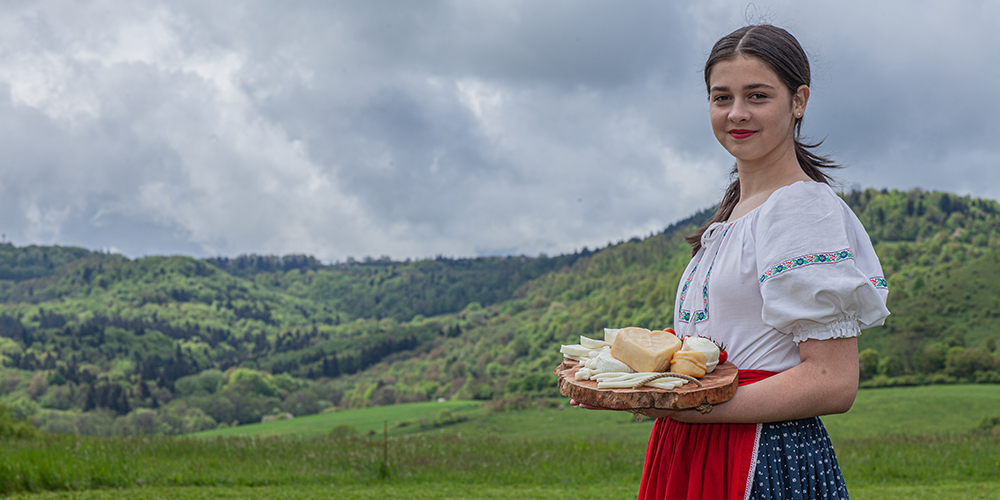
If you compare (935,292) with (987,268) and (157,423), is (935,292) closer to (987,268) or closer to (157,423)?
(987,268)

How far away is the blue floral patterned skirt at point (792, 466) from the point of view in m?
1.75

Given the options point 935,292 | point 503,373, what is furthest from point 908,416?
point 503,373

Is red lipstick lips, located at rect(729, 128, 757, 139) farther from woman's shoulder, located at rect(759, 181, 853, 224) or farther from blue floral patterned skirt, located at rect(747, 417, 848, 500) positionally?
blue floral patterned skirt, located at rect(747, 417, 848, 500)

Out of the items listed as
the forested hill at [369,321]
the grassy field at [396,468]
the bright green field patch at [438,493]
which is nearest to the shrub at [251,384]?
the forested hill at [369,321]

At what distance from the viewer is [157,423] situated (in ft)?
253

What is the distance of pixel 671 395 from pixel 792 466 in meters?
0.45

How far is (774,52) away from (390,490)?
7091mm

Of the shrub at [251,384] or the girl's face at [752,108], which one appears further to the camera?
the shrub at [251,384]

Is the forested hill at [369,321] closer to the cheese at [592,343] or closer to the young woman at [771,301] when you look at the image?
the cheese at [592,343]

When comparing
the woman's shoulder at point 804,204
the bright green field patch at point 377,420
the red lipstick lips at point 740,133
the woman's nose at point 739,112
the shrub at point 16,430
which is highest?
the woman's nose at point 739,112

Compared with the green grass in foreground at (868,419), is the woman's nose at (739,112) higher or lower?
higher

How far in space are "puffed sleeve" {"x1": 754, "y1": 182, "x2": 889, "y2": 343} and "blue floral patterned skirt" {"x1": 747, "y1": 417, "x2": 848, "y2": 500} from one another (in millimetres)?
313

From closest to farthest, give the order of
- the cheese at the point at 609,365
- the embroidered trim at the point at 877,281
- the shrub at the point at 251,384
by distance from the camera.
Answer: the embroidered trim at the point at 877,281
the cheese at the point at 609,365
the shrub at the point at 251,384

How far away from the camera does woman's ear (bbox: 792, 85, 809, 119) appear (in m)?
1.87
